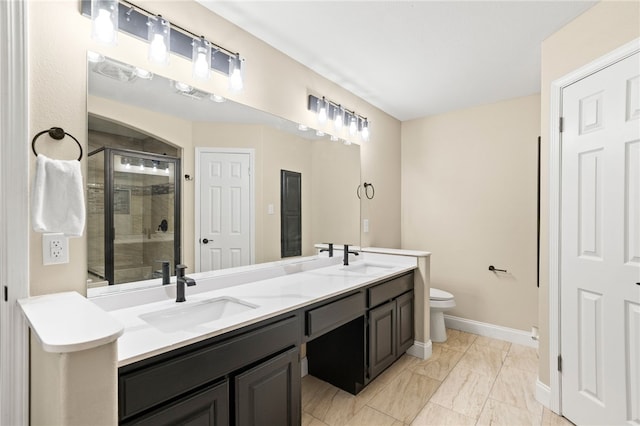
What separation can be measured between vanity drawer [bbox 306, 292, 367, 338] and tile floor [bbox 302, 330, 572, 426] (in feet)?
2.06

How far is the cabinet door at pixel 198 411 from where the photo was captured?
1053mm

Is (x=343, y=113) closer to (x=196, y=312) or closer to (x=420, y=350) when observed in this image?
(x=196, y=312)

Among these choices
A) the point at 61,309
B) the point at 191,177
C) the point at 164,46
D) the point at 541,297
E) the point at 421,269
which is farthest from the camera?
the point at 421,269

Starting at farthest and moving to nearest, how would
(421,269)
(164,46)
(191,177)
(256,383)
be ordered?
(421,269), (191,177), (164,46), (256,383)

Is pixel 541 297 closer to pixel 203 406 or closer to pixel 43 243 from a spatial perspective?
pixel 203 406

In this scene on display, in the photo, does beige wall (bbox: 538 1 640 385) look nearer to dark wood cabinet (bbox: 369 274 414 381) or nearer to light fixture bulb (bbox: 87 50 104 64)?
dark wood cabinet (bbox: 369 274 414 381)

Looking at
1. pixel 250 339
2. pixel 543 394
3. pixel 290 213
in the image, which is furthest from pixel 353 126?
pixel 543 394

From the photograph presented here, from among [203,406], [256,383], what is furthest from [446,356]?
[203,406]

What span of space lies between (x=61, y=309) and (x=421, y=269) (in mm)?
2471

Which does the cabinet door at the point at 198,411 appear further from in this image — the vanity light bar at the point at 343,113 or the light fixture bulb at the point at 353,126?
the light fixture bulb at the point at 353,126

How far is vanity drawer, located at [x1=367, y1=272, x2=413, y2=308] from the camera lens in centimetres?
221

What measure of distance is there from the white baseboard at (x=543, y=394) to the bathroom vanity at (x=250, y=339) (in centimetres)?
93

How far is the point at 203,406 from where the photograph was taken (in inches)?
46.3

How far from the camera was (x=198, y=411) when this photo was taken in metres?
1.16
